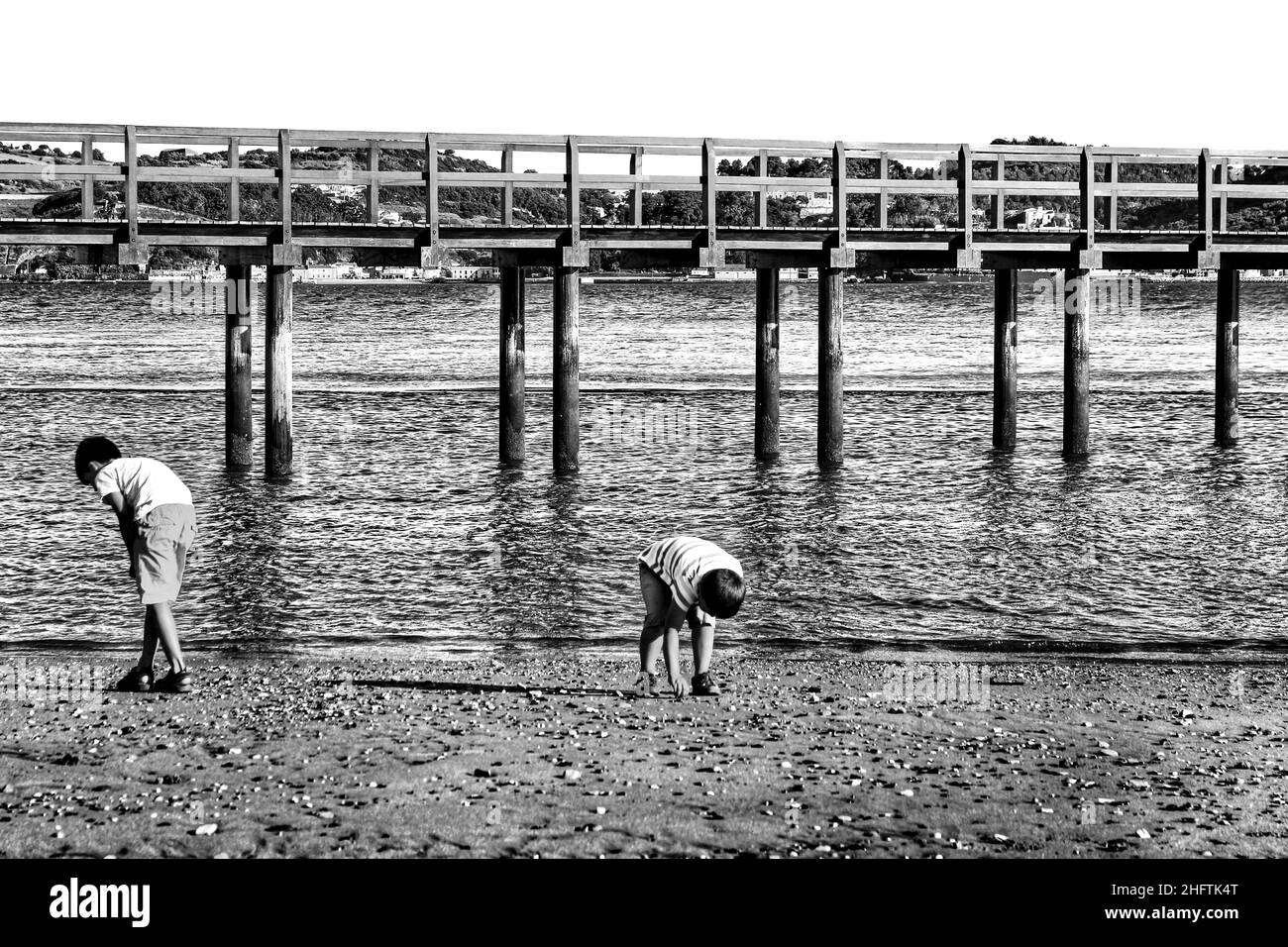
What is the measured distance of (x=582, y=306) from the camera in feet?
347

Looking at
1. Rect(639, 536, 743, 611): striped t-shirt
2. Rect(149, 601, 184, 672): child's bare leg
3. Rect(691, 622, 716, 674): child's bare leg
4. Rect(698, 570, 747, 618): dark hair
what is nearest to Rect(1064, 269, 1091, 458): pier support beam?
Rect(691, 622, 716, 674): child's bare leg

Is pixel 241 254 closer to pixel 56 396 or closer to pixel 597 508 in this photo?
pixel 597 508

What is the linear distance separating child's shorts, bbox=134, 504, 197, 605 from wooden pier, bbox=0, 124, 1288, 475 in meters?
10.1

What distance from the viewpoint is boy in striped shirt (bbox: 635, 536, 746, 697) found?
981 centimetres

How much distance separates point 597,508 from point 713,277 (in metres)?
142

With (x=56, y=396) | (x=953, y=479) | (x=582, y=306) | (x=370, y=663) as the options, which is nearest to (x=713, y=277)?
(x=582, y=306)

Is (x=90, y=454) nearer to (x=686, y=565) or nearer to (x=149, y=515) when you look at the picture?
(x=149, y=515)

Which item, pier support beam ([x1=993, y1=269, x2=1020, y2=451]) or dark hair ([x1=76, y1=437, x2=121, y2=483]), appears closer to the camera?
dark hair ([x1=76, y1=437, x2=121, y2=483])

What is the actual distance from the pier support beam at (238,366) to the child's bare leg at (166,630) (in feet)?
42.8

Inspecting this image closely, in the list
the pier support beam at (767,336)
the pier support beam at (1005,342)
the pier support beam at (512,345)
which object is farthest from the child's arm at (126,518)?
the pier support beam at (1005,342)

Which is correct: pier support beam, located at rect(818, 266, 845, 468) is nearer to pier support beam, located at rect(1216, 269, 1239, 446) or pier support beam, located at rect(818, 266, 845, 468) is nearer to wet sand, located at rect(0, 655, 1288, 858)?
pier support beam, located at rect(1216, 269, 1239, 446)

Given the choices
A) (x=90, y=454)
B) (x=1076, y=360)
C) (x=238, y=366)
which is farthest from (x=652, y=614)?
(x=1076, y=360)

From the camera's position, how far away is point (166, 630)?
34.8ft

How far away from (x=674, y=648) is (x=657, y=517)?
479 inches
